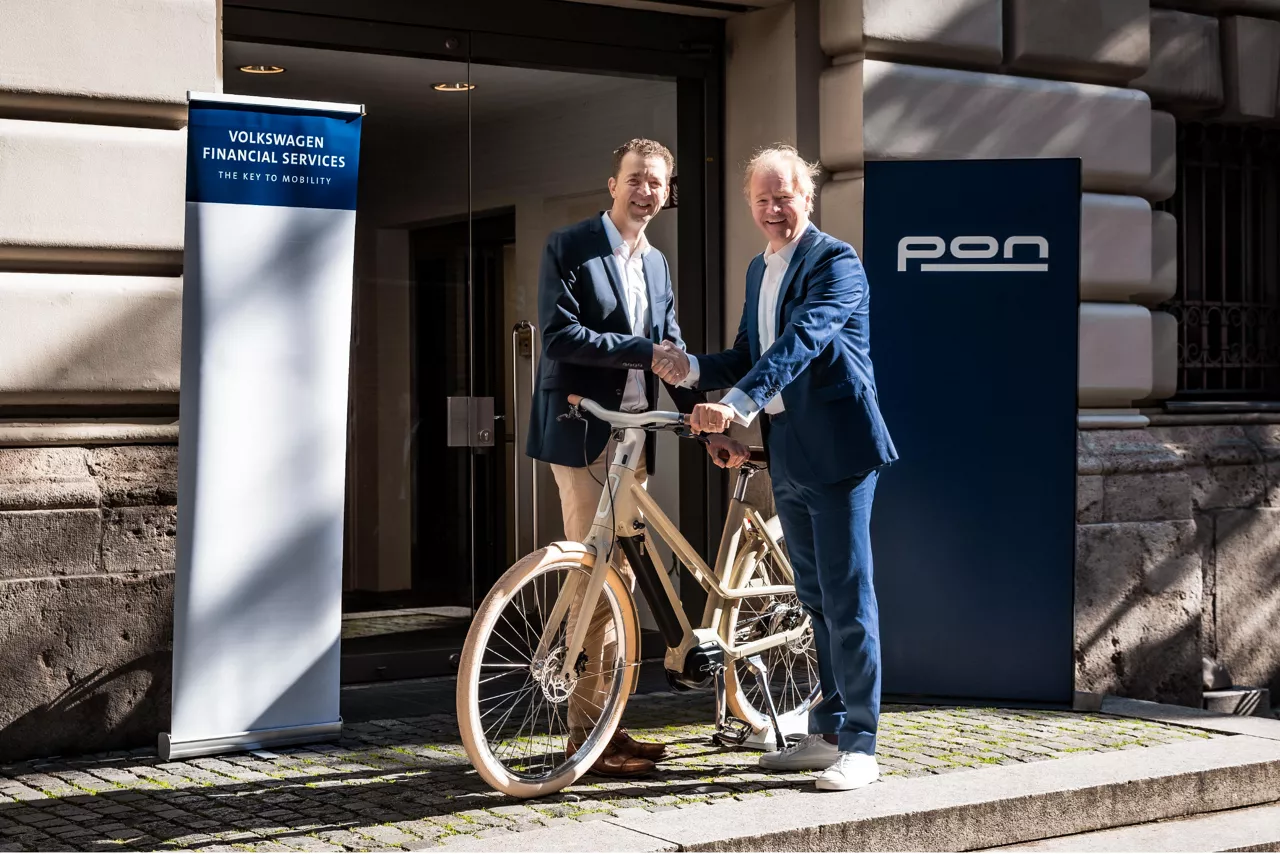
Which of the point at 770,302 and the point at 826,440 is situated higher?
the point at 770,302

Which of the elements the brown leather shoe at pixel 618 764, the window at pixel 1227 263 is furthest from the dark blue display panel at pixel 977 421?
the window at pixel 1227 263

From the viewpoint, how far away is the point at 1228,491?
828 centimetres

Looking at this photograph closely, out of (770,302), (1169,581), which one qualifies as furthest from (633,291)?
(1169,581)

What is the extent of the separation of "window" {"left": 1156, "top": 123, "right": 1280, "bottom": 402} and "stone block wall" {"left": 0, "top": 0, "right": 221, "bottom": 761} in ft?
17.7

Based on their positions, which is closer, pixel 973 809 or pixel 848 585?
pixel 973 809

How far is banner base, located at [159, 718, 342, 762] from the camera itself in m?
5.34

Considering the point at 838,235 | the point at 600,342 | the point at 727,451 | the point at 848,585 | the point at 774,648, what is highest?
the point at 838,235

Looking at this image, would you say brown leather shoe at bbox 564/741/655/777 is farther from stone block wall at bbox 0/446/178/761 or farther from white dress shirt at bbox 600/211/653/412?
stone block wall at bbox 0/446/178/761

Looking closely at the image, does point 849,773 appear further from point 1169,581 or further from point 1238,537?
point 1238,537

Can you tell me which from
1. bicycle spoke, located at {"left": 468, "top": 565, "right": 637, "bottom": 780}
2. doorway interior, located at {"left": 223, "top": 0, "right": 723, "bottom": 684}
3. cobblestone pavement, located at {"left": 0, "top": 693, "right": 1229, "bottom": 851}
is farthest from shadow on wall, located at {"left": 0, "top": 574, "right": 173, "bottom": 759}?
bicycle spoke, located at {"left": 468, "top": 565, "right": 637, "bottom": 780}

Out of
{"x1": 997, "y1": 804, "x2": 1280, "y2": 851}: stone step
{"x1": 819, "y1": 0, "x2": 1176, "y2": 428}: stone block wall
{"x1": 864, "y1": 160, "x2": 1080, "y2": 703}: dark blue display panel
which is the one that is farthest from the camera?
{"x1": 819, "y1": 0, "x2": 1176, "y2": 428}: stone block wall

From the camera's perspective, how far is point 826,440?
495 cm

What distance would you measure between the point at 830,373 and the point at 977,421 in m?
1.55

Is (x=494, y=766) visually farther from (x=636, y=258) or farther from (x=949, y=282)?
(x=949, y=282)
